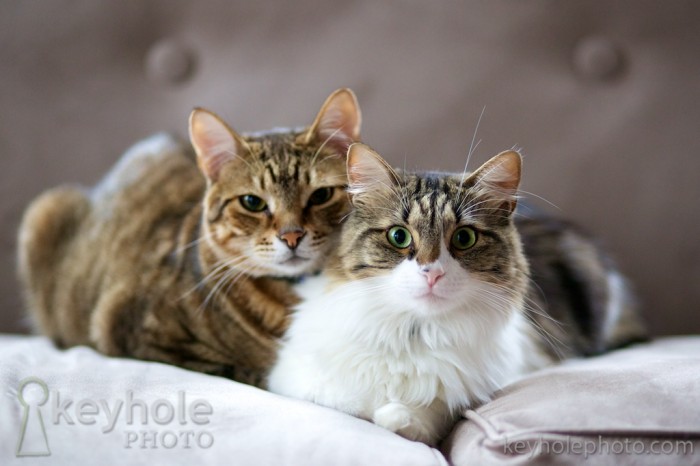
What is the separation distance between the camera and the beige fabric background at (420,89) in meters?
2.14

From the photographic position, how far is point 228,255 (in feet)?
5.67

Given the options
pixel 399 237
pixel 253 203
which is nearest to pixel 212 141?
pixel 253 203

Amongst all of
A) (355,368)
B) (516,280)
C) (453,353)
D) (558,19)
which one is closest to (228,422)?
(355,368)

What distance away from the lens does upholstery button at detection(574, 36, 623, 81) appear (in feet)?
7.14

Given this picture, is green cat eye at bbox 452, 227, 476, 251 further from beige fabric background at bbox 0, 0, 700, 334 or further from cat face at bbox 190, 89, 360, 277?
beige fabric background at bbox 0, 0, 700, 334

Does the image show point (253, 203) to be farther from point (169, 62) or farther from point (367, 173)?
point (169, 62)

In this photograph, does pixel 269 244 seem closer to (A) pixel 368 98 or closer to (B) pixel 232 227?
(B) pixel 232 227

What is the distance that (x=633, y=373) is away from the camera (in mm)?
1328

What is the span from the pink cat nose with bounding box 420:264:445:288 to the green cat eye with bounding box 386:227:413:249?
0.12 meters

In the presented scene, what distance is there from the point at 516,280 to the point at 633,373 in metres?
0.31

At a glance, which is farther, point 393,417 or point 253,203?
point 253,203

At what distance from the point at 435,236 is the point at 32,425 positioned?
85 centimetres

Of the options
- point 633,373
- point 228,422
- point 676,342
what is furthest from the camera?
point 676,342

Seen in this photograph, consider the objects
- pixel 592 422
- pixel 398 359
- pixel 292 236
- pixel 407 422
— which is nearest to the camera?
pixel 592 422
